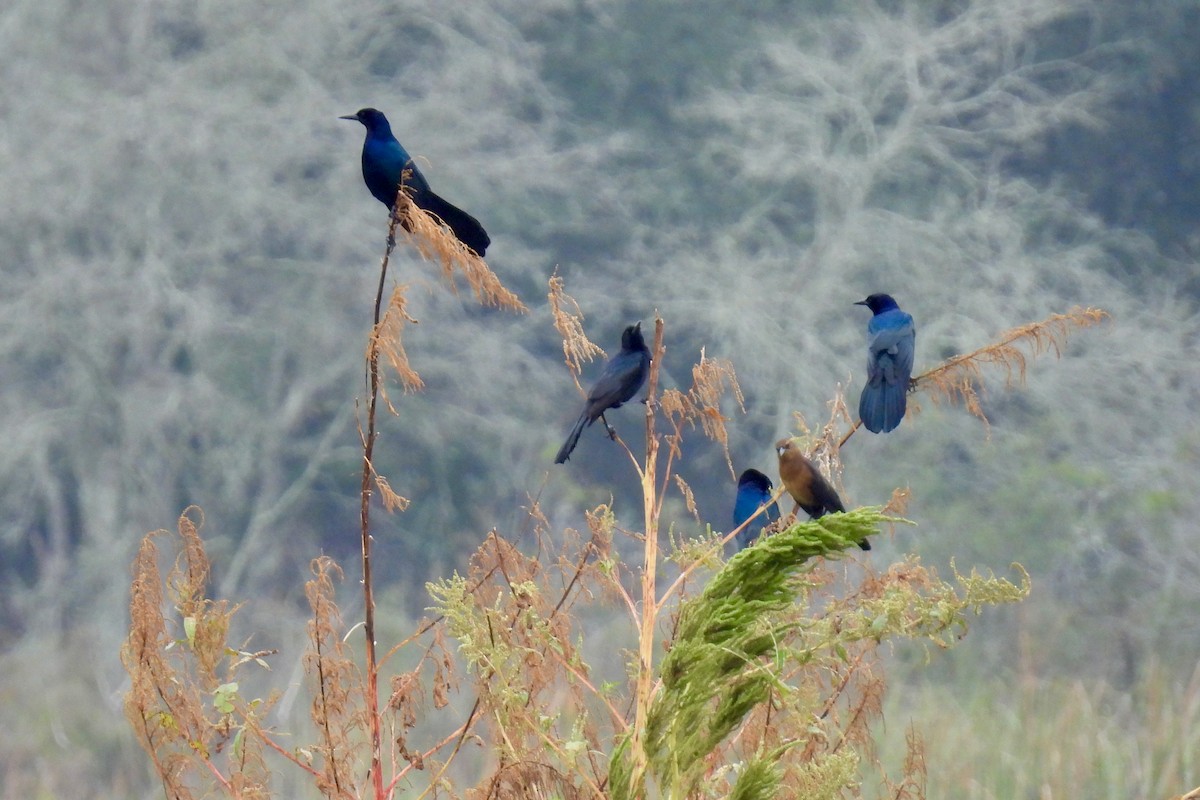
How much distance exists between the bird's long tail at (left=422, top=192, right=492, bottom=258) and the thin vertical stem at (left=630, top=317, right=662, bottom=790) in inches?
38.7

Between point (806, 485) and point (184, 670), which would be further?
point (806, 485)

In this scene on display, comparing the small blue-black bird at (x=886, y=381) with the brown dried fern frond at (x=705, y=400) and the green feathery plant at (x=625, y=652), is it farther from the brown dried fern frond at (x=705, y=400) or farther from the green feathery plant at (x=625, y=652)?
the brown dried fern frond at (x=705, y=400)

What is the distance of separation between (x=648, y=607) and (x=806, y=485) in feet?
3.81

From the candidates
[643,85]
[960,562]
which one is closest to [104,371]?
[643,85]

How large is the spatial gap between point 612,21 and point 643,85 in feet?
2.14

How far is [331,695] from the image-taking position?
2.98 metres

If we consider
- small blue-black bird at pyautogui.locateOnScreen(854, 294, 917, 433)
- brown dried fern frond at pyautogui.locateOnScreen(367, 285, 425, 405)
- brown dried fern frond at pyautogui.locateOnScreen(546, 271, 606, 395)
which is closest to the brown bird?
small blue-black bird at pyautogui.locateOnScreen(854, 294, 917, 433)

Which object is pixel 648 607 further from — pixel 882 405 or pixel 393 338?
pixel 882 405

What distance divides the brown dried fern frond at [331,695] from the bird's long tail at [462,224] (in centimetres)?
89

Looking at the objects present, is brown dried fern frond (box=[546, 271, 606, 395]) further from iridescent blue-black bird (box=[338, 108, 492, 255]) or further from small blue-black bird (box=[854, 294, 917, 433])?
small blue-black bird (box=[854, 294, 917, 433])

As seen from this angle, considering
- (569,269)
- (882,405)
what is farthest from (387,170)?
(569,269)

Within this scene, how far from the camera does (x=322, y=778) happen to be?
2893mm

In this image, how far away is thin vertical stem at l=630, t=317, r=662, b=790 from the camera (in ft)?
8.37

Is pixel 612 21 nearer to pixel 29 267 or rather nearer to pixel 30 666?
pixel 29 267
